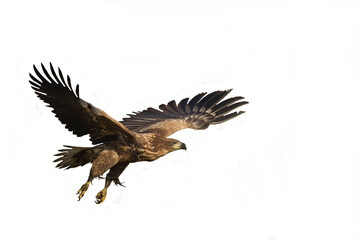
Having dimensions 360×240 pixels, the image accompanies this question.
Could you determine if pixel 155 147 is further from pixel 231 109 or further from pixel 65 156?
pixel 231 109

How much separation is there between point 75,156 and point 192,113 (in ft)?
9.61

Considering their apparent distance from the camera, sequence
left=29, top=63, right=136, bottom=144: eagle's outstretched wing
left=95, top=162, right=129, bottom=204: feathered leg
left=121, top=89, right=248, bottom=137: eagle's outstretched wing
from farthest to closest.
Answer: left=121, top=89, right=248, bottom=137: eagle's outstretched wing, left=95, top=162, right=129, bottom=204: feathered leg, left=29, top=63, right=136, bottom=144: eagle's outstretched wing

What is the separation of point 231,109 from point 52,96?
3.64 metres

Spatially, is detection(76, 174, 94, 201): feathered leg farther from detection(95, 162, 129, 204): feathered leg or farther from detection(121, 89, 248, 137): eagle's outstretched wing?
detection(121, 89, 248, 137): eagle's outstretched wing

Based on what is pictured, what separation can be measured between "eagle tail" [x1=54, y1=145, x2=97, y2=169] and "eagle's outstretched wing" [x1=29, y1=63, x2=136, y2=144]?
19 cm

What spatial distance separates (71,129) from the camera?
874 centimetres

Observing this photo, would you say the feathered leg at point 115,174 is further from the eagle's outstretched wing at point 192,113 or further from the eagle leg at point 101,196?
the eagle's outstretched wing at point 192,113

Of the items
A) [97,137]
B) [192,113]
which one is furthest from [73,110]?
[192,113]

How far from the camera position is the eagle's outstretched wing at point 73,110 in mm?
8398

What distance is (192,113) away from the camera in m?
11.3

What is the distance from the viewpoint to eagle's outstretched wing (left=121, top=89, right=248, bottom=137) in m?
10.8

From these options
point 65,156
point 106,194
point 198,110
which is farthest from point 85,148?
point 198,110

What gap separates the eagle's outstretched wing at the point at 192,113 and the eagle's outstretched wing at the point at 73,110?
1801mm

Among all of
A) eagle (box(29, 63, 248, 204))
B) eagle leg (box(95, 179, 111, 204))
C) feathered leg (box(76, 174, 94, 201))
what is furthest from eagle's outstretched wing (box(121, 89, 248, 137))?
feathered leg (box(76, 174, 94, 201))
